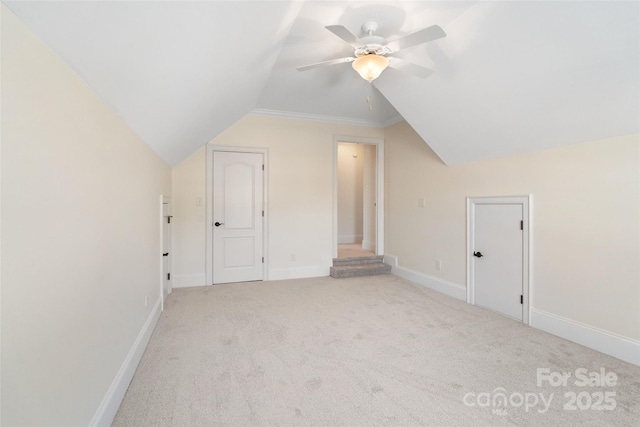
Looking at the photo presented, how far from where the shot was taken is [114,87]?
4.91ft

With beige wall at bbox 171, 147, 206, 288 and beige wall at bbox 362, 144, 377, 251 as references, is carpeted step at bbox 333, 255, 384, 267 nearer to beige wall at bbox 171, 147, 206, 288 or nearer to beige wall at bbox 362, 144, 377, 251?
beige wall at bbox 362, 144, 377, 251

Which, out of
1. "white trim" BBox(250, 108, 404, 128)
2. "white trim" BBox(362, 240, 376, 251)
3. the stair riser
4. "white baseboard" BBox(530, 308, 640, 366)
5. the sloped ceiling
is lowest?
"white baseboard" BBox(530, 308, 640, 366)

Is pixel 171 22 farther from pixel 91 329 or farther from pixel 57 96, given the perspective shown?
pixel 91 329

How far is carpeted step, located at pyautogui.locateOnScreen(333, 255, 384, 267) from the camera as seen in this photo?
5027mm

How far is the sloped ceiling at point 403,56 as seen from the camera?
1286mm

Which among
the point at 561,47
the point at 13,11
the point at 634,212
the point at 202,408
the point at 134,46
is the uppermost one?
the point at 561,47

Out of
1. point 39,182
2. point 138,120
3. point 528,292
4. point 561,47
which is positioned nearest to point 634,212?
point 528,292

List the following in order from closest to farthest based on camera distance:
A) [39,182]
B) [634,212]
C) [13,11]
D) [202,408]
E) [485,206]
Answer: [13,11], [39,182], [202,408], [634,212], [485,206]

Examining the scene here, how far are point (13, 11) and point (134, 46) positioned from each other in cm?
51

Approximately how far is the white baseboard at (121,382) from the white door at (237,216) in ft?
6.00

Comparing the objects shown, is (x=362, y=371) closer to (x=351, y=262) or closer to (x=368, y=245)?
(x=351, y=262)

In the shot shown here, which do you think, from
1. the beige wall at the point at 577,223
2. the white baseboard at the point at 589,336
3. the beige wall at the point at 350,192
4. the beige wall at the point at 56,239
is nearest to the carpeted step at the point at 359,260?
the beige wall at the point at 577,223

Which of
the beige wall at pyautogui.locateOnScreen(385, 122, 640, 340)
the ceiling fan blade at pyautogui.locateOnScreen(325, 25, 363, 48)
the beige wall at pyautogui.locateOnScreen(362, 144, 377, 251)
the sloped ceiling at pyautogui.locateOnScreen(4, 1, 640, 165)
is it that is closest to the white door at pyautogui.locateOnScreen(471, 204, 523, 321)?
the beige wall at pyautogui.locateOnScreen(385, 122, 640, 340)

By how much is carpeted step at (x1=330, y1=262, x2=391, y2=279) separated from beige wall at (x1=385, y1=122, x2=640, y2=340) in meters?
1.24
